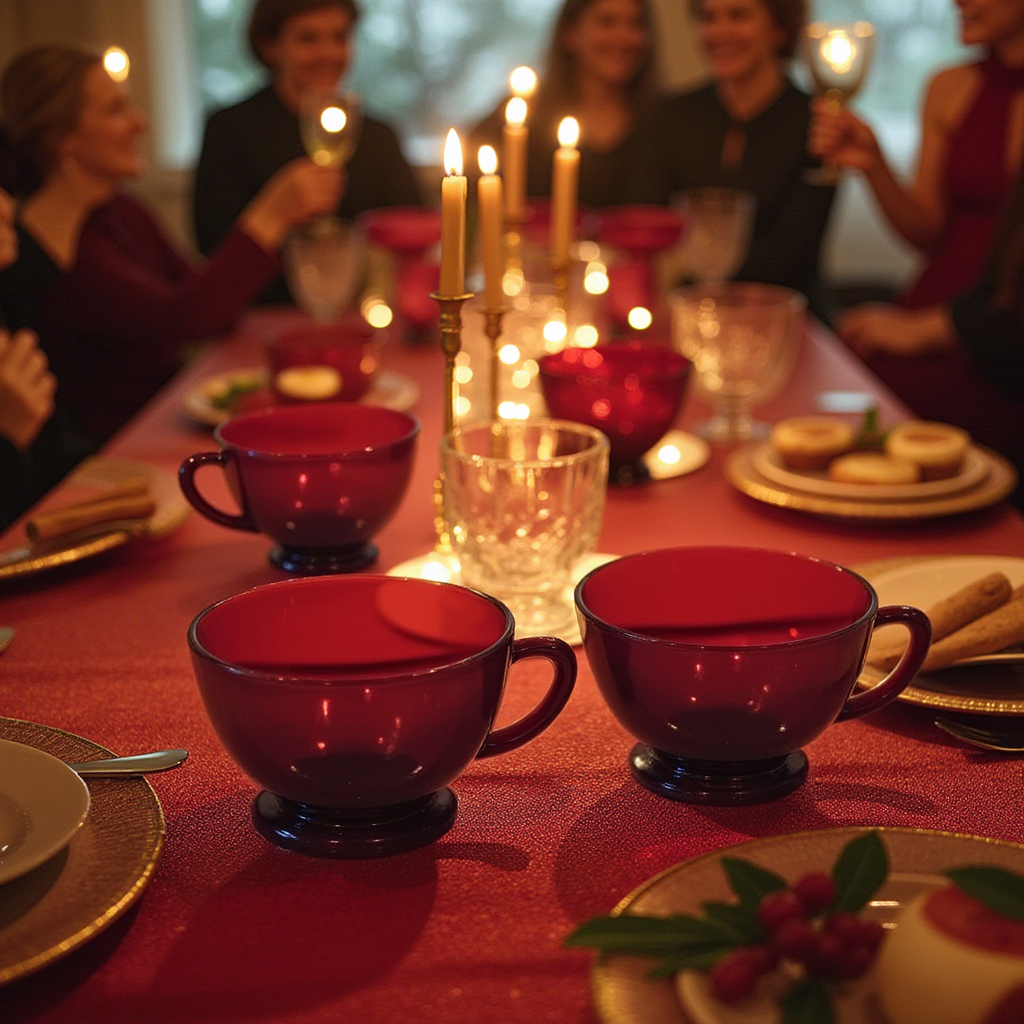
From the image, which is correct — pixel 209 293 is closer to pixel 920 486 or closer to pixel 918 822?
pixel 920 486

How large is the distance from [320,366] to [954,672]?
864 millimetres

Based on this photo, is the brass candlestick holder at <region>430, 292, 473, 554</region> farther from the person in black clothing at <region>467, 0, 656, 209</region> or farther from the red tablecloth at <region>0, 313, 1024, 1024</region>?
the person in black clothing at <region>467, 0, 656, 209</region>

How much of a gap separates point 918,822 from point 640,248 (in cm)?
151

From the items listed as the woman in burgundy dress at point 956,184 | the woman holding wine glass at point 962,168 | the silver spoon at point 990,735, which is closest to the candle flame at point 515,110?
the silver spoon at point 990,735

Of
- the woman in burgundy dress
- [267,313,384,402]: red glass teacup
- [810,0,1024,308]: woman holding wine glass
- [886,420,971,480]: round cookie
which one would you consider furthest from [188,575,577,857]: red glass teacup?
[810,0,1024,308]: woman holding wine glass

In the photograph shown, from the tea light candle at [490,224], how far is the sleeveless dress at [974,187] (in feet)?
7.03

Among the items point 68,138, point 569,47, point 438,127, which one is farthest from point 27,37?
point 68,138

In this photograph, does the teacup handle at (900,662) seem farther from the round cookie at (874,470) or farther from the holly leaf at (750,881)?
the round cookie at (874,470)

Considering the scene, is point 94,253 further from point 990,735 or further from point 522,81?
point 990,735

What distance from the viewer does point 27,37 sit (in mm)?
4344

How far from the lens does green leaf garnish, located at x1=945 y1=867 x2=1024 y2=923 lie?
48 centimetres

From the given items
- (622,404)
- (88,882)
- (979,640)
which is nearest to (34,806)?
(88,882)

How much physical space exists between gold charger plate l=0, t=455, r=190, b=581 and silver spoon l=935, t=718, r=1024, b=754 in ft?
2.10

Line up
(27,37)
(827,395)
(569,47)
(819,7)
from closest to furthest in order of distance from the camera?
(827,395)
(569,47)
(27,37)
(819,7)
